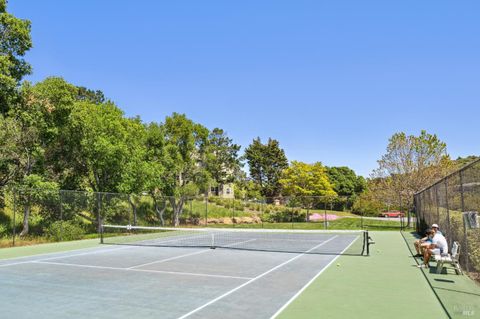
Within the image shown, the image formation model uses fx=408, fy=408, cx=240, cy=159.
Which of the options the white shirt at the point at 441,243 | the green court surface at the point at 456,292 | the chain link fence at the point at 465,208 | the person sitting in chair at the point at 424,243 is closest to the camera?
the green court surface at the point at 456,292

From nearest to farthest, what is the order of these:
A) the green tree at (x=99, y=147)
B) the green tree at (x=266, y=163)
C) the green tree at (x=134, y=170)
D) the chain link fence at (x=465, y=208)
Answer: the chain link fence at (x=465, y=208) → the green tree at (x=99, y=147) → the green tree at (x=134, y=170) → the green tree at (x=266, y=163)

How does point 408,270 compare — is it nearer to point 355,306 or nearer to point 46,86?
point 355,306

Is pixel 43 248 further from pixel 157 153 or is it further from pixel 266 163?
pixel 266 163

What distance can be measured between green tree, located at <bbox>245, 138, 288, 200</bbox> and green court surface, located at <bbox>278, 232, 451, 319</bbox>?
185 feet

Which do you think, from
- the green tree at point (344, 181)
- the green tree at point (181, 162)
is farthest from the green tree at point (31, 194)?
the green tree at point (344, 181)

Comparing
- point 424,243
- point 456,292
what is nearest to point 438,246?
point 424,243

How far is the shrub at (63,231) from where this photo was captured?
66.6 feet

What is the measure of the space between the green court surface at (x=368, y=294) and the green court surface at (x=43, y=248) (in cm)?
1116

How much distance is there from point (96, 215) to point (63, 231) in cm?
320

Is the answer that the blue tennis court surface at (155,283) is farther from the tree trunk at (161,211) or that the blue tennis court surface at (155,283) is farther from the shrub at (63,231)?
the tree trunk at (161,211)

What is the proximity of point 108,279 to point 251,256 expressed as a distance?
577 cm

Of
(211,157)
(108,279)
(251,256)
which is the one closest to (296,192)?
(211,157)

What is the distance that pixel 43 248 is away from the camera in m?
17.4

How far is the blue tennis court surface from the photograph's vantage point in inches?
281
